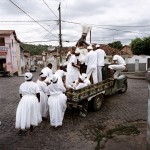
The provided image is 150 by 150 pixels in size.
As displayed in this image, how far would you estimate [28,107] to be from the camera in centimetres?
596

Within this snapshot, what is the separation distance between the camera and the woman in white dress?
19.4ft

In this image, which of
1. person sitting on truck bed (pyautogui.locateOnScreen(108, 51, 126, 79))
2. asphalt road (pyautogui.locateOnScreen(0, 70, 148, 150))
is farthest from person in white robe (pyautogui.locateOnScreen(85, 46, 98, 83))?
asphalt road (pyautogui.locateOnScreen(0, 70, 148, 150))

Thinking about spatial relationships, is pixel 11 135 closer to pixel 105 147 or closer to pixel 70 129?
pixel 70 129

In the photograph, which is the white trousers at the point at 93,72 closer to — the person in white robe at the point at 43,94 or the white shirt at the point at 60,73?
the white shirt at the point at 60,73

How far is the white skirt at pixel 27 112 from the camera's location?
5.92 metres

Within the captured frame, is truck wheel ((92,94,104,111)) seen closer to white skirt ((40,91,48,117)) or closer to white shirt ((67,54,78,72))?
white shirt ((67,54,78,72))

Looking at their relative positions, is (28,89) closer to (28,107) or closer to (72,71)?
(28,107)

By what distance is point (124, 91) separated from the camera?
1232 centimetres

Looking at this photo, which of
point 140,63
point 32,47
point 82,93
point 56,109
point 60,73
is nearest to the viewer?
point 56,109

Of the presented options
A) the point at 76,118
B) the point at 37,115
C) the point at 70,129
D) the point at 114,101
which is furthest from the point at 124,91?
the point at 37,115

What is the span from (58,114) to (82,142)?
1.27 meters

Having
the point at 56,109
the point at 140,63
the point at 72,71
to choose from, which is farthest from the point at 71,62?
the point at 140,63

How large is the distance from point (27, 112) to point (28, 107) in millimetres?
137

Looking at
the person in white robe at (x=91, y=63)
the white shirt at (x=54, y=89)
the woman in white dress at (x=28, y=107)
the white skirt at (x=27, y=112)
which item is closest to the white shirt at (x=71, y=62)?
the person in white robe at (x=91, y=63)
